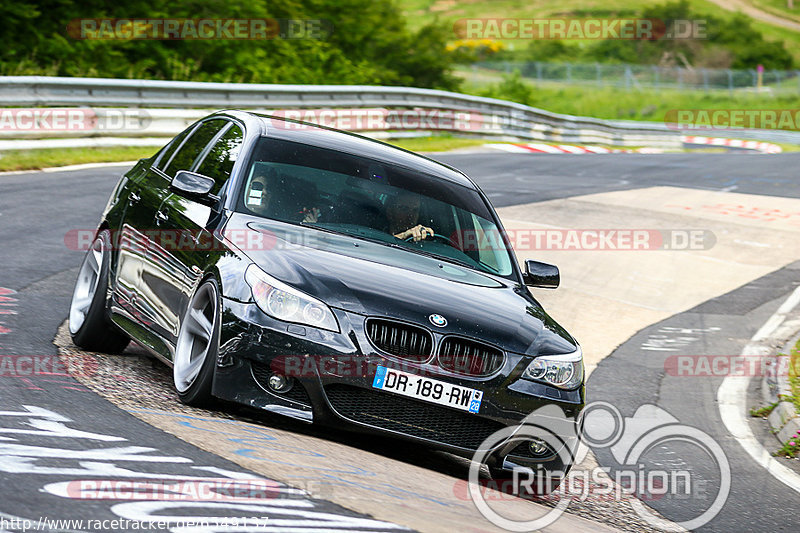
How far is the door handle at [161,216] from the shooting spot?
22.5 ft

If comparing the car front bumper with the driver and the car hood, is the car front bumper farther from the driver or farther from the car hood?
the driver

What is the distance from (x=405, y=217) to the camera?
6.84 metres

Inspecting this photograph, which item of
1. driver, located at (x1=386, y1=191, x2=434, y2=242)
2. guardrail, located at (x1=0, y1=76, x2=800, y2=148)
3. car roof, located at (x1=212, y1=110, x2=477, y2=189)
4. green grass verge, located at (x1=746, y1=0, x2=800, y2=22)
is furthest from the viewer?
green grass verge, located at (x1=746, y1=0, x2=800, y2=22)

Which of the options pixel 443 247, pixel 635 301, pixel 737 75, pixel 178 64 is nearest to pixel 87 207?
pixel 635 301

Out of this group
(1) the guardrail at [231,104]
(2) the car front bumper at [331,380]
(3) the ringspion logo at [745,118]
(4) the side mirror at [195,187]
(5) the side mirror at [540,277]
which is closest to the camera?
(2) the car front bumper at [331,380]

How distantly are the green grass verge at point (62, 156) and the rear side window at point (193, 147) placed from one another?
877 centimetres

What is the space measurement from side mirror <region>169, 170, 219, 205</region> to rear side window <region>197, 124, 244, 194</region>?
14cm

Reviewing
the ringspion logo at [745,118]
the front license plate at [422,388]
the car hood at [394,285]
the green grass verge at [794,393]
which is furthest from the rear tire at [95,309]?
the ringspion logo at [745,118]

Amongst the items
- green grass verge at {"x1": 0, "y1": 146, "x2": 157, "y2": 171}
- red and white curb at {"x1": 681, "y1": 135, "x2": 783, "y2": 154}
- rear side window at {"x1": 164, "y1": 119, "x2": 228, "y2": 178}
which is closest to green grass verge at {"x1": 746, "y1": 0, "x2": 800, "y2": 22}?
red and white curb at {"x1": 681, "y1": 135, "x2": 783, "y2": 154}

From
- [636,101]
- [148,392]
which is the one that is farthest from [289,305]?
[636,101]

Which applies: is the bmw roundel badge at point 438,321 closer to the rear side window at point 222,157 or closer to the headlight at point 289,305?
the headlight at point 289,305

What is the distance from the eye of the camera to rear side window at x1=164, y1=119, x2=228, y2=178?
736 cm

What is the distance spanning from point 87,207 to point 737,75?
51.3m

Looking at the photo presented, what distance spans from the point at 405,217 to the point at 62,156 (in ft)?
37.9
